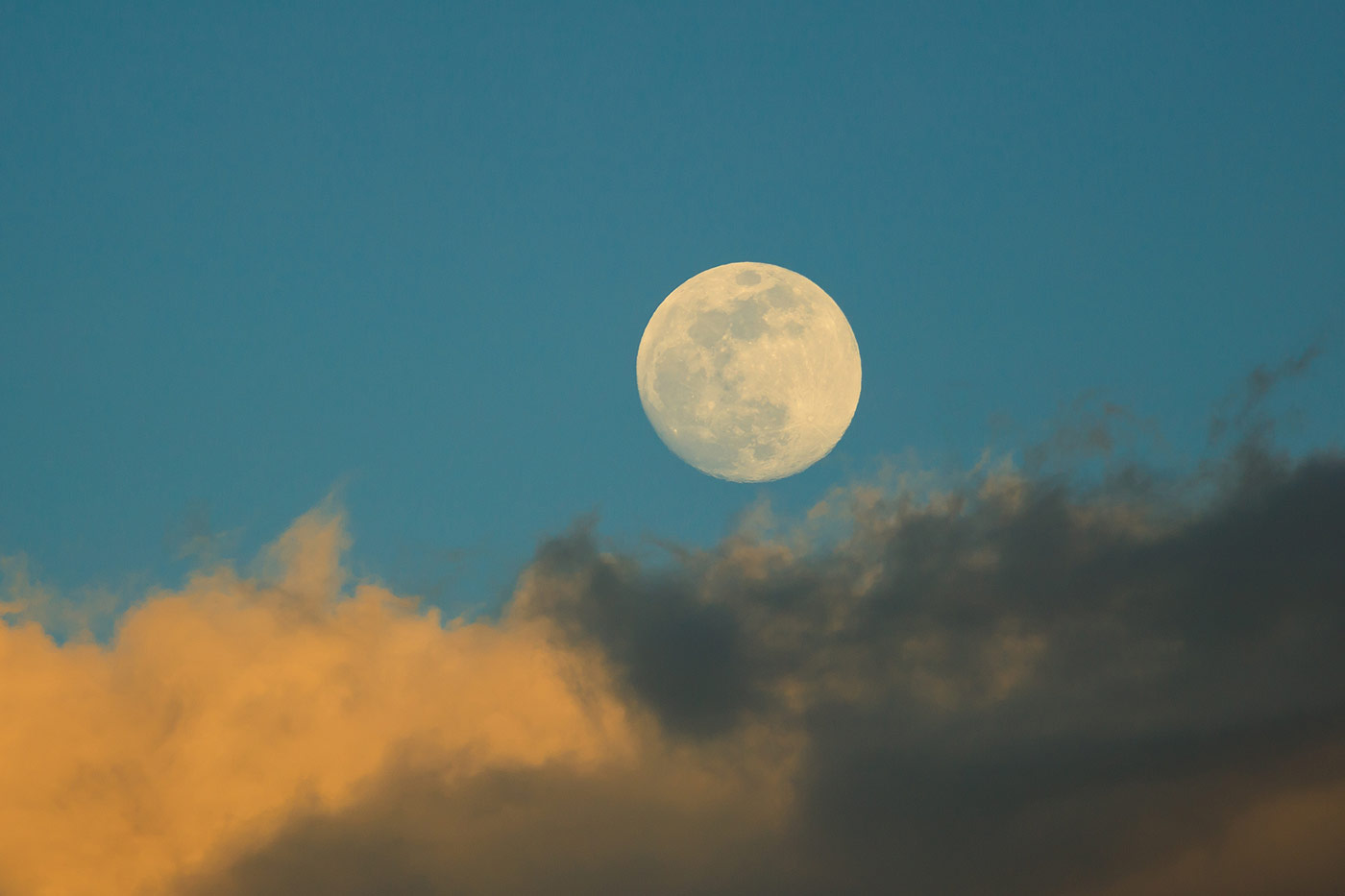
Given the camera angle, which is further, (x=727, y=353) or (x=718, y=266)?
(x=718, y=266)

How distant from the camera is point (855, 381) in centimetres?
7206

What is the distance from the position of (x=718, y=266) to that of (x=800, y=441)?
15.0 m

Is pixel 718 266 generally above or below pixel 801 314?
above

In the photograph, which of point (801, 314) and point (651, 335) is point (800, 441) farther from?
point (651, 335)

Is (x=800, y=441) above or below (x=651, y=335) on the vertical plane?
below

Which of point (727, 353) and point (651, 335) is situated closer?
point (727, 353)

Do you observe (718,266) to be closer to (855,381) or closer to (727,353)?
(727,353)

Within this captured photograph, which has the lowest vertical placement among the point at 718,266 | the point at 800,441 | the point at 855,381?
the point at 800,441

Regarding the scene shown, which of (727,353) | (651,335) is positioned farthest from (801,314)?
(651,335)

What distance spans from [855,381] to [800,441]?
7.45 m

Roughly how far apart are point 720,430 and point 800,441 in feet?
20.1

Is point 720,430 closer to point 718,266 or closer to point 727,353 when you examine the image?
point 727,353

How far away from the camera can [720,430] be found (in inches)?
2657

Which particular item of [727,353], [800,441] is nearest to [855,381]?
[800,441]
